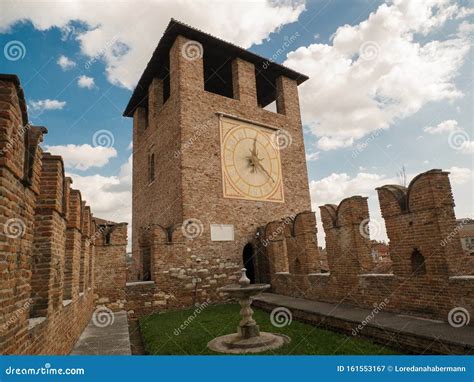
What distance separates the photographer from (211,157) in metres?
13.4

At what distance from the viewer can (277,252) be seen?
41.6 ft

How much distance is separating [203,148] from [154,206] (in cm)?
398

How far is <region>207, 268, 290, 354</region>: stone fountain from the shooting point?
610cm

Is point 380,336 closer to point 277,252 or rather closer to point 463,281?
point 463,281

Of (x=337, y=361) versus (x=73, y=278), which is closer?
(x=337, y=361)

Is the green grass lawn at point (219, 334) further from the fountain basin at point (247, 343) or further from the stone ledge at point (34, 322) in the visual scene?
the stone ledge at point (34, 322)

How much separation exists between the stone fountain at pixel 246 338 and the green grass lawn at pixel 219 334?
24 cm

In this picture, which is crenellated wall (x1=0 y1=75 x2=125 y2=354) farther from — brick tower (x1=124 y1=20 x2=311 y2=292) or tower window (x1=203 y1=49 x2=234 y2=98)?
tower window (x1=203 y1=49 x2=234 y2=98)

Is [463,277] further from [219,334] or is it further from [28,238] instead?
[28,238]

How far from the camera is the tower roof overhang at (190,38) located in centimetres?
1405

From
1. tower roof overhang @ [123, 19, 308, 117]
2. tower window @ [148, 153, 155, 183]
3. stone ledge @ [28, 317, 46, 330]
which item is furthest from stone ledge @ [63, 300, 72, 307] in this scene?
tower roof overhang @ [123, 19, 308, 117]

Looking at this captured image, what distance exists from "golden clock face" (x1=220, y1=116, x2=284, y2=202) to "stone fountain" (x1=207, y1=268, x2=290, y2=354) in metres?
6.80

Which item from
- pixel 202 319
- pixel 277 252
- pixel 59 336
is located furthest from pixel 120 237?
pixel 59 336

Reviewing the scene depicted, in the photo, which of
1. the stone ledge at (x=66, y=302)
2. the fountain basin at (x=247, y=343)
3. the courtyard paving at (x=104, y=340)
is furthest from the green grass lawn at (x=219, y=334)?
the stone ledge at (x=66, y=302)
